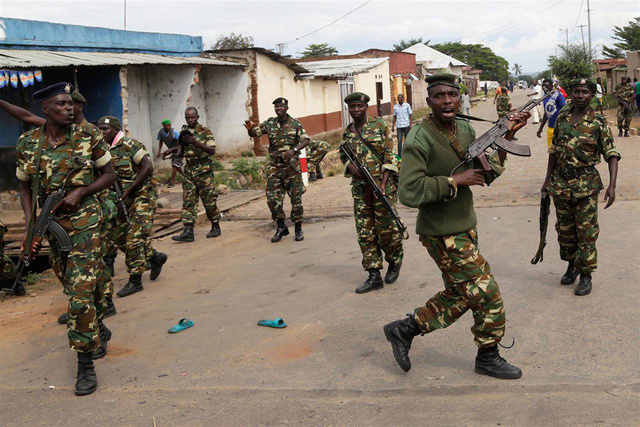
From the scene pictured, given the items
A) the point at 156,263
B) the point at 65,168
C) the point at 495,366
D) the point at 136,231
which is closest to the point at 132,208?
the point at 136,231

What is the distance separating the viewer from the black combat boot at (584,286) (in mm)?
5907

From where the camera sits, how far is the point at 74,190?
4.59 meters

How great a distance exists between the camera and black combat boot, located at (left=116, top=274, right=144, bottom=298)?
7.07m

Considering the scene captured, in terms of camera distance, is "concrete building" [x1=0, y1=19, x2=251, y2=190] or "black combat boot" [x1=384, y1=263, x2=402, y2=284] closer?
"black combat boot" [x1=384, y1=263, x2=402, y2=284]

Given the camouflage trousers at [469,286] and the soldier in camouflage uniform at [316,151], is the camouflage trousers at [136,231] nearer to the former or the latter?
the soldier in camouflage uniform at [316,151]

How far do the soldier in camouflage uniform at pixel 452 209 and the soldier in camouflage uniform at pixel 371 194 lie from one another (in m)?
2.22

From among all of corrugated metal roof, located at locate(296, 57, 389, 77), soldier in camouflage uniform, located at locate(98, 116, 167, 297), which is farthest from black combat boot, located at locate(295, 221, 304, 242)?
corrugated metal roof, located at locate(296, 57, 389, 77)

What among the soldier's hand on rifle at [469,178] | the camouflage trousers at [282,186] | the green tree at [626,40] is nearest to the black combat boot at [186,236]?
the camouflage trousers at [282,186]

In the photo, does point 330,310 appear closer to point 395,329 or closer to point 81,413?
point 395,329

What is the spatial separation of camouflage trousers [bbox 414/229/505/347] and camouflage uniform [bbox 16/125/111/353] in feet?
7.34

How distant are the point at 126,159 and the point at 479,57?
101682 millimetres

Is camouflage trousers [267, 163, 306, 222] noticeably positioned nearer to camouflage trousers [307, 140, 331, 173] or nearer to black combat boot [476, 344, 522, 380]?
camouflage trousers [307, 140, 331, 173]

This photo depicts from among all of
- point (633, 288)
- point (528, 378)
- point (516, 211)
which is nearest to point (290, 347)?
point (528, 378)

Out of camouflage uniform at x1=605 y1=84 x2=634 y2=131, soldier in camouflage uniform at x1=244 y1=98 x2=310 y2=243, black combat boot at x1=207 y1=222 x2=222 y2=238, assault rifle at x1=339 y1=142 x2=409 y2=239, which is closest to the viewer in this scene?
assault rifle at x1=339 y1=142 x2=409 y2=239
